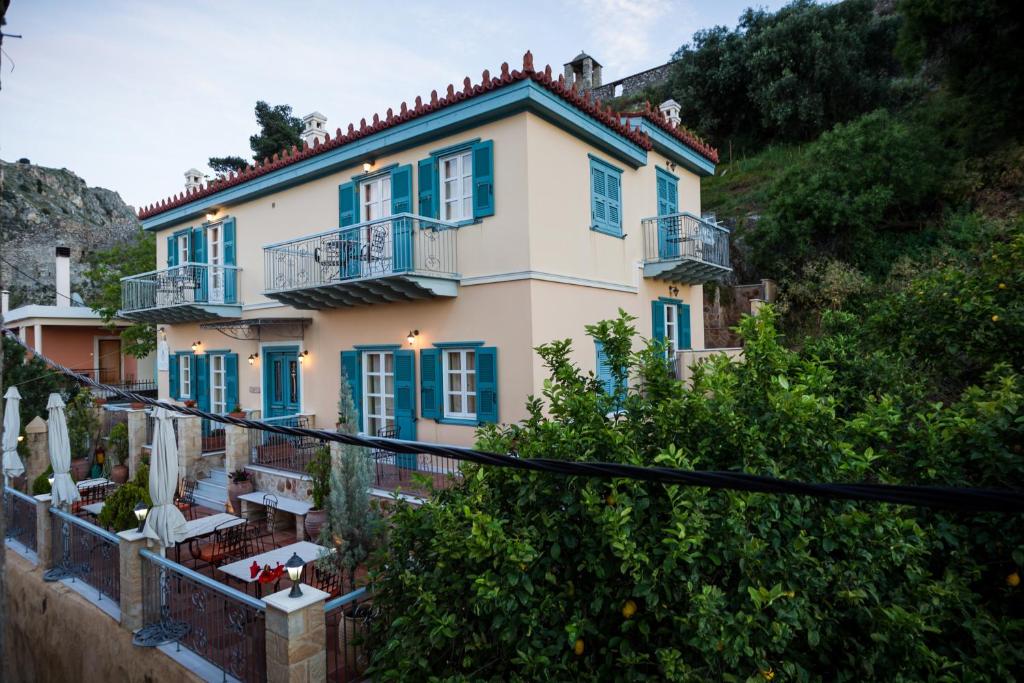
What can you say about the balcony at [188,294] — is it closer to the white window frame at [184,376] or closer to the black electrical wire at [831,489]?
the white window frame at [184,376]

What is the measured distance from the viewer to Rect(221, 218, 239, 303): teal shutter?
15.3m

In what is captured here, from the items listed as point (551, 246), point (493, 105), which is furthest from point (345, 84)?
point (551, 246)

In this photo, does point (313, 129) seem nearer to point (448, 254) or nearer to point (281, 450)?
point (448, 254)

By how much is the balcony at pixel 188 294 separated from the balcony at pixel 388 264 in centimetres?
402

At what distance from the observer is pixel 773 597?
8.13ft

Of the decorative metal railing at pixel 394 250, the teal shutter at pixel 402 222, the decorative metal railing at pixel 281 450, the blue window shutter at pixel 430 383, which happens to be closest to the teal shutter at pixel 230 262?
the decorative metal railing at pixel 394 250

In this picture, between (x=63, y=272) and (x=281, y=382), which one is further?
(x=63, y=272)

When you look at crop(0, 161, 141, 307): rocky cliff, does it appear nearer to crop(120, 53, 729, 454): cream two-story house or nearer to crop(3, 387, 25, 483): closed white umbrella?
crop(120, 53, 729, 454): cream two-story house

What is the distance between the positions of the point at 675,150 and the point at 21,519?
15912mm

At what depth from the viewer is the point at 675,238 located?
13406 millimetres

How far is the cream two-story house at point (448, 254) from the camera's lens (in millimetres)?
10109

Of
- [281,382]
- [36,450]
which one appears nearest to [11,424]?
[36,450]

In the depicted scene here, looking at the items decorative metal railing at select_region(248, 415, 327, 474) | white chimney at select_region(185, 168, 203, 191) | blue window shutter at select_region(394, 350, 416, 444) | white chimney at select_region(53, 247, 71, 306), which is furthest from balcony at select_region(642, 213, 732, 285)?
white chimney at select_region(53, 247, 71, 306)

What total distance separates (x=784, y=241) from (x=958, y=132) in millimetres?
5989
